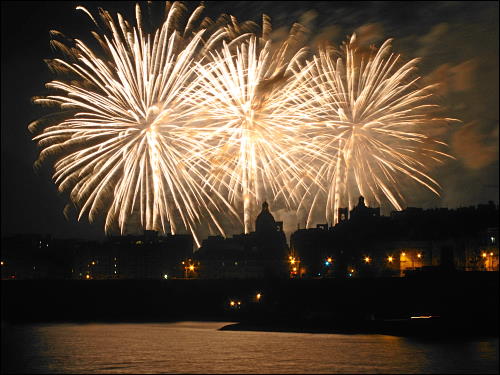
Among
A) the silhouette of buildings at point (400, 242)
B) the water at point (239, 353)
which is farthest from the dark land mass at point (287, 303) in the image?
the silhouette of buildings at point (400, 242)

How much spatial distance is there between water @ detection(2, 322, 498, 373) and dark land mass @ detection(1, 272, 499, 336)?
20.3 ft

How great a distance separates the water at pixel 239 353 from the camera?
67.9m

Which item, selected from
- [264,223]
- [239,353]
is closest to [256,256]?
[264,223]

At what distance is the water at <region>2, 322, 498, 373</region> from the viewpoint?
67875 millimetres

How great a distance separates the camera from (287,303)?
399 ft

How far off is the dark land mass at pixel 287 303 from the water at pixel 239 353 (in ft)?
20.3

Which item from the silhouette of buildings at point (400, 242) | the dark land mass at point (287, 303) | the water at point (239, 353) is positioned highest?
the silhouette of buildings at point (400, 242)

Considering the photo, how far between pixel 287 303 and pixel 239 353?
148 ft

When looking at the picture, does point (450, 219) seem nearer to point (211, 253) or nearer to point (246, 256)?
point (246, 256)

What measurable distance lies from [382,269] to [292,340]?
8500 centimetres

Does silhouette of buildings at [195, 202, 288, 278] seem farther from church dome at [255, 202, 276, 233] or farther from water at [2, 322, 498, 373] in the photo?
water at [2, 322, 498, 373]

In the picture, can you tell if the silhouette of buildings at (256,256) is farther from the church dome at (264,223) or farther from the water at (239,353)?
the water at (239,353)

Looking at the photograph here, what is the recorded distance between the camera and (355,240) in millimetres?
173000

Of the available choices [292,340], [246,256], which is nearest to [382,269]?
[246,256]
